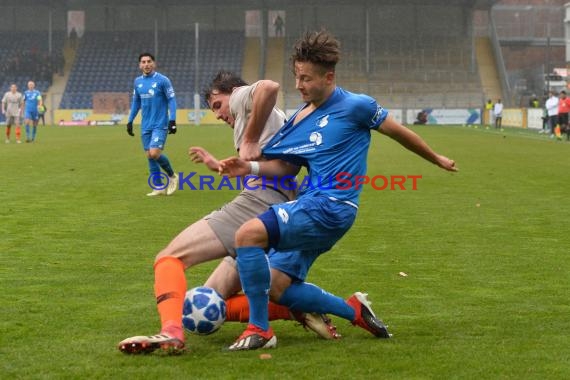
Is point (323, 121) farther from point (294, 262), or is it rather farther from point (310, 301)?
point (310, 301)

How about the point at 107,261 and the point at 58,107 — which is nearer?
the point at 107,261

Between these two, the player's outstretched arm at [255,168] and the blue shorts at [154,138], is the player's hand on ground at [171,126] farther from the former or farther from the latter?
the player's outstretched arm at [255,168]

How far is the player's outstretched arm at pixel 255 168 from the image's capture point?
18.0 ft

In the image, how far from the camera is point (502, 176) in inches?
777

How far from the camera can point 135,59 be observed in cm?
7044

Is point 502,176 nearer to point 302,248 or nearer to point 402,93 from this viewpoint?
point 302,248

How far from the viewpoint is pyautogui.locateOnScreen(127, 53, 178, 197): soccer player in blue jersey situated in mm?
15773

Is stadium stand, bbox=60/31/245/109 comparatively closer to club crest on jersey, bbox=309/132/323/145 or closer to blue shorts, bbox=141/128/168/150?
blue shorts, bbox=141/128/168/150

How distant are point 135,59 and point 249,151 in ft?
216

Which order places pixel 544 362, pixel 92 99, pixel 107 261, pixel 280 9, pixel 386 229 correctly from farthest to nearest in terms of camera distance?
pixel 280 9 → pixel 92 99 → pixel 386 229 → pixel 107 261 → pixel 544 362

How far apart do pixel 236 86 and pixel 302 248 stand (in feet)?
4.04

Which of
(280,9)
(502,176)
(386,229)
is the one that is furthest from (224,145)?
(280,9)

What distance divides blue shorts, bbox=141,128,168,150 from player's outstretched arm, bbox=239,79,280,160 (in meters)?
9.91

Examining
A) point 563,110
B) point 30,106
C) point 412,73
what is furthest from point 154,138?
point 412,73
